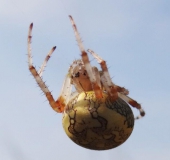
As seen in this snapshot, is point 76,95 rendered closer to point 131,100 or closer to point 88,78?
point 88,78

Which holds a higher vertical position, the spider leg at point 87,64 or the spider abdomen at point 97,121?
the spider leg at point 87,64

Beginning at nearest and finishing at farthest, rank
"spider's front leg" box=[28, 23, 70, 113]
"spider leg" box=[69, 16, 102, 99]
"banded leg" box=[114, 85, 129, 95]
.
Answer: "spider leg" box=[69, 16, 102, 99]
"banded leg" box=[114, 85, 129, 95]
"spider's front leg" box=[28, 23, 70, 113]

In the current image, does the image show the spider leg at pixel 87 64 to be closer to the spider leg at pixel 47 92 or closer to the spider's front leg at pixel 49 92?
the spider's front leg at pixel 49 92

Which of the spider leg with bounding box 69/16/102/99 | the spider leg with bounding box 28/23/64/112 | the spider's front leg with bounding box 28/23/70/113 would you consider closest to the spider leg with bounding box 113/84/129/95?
the spider leg with bounding box 69/16/102/99

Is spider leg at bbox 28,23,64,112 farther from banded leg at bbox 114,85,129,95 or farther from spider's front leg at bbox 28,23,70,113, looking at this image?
banded leg at bbox 114,85,129,95

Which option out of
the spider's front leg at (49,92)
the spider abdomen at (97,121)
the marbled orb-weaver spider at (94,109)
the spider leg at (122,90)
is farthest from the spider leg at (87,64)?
the spider's front leg at (49,92)

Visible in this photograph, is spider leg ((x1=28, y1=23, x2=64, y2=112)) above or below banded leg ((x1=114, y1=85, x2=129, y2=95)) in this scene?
above

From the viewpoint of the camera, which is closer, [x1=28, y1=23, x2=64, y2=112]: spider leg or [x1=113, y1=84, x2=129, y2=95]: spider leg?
[x1=113, y1=84, x2=129, y2=95]: spider leg

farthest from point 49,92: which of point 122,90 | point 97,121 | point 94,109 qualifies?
point 97,121
